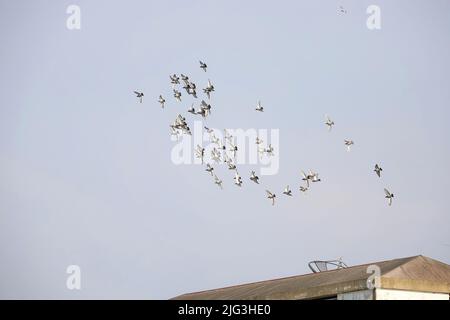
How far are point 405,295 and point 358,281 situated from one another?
132 inches

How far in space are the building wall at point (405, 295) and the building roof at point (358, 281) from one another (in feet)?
0.97

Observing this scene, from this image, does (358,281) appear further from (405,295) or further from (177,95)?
(177,95)

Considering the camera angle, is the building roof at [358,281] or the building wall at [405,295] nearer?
the building wall at [405,295]

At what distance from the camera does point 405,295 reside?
57031 millimetres

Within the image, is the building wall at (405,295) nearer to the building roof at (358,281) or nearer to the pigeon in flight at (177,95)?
the building roof at (358,281)

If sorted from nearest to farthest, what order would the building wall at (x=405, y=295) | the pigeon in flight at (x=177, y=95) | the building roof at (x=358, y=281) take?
the building wall at (x=405, y=295) → the building roof at (x=358, y=281) → the pigeon in flight at (x=177, y=95)

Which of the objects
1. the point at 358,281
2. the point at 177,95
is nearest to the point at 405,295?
the point at 358,281

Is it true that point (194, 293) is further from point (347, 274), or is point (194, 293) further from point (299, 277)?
point (347, 274)

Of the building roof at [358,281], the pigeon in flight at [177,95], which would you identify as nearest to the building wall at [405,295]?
the building roof at [358,281]

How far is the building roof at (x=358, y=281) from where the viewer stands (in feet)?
187

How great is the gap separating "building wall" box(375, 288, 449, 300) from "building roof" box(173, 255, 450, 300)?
297mm
